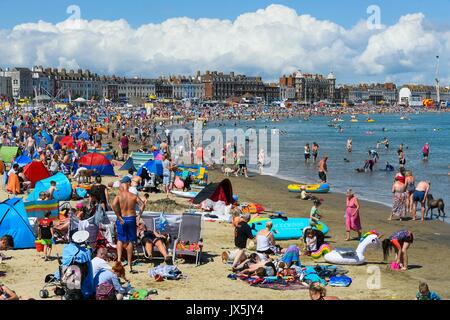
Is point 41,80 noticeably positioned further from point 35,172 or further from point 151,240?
point 151,240

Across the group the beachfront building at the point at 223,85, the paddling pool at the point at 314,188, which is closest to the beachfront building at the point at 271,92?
the beachfront building at the point at 223,85

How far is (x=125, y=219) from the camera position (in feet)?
Result: 30.8

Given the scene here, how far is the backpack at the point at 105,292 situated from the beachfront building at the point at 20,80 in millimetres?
133423

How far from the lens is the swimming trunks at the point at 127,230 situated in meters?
9.42

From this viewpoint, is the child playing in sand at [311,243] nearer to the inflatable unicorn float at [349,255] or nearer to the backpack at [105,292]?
the inflatable unicorn float at [349,255]

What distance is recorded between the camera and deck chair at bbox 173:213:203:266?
402 inches

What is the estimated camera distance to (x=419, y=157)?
124 feet

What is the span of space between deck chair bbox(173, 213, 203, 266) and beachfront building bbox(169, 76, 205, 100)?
556 feet

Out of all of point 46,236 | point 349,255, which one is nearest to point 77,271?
point 46,236

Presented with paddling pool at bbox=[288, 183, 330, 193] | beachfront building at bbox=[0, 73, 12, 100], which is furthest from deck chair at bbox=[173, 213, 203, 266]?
beachfront building at bbox=[0, 73, 12, 100]

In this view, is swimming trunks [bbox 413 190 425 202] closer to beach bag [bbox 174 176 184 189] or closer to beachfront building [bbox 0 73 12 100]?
beach bag [bbox 174 176 184 189]

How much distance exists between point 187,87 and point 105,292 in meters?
174
